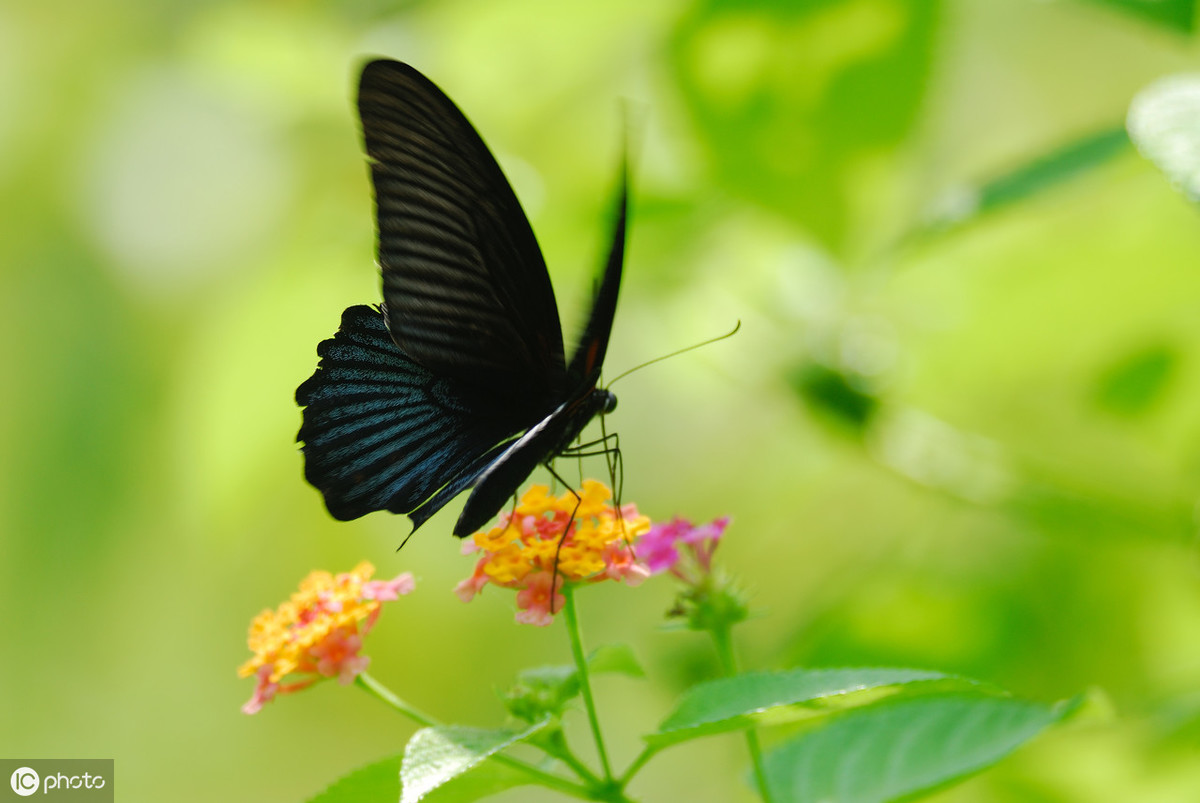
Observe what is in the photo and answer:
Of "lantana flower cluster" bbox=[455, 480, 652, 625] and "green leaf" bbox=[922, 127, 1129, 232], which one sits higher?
"green leaf" bbox=[922, 127, 1129, 232]

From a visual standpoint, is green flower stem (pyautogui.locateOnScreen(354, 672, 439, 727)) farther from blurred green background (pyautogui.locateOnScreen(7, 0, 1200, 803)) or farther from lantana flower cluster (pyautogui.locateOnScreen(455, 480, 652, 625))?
blurred green background (pyautogui.locateOnScreen(7, 0, 1200, 803))

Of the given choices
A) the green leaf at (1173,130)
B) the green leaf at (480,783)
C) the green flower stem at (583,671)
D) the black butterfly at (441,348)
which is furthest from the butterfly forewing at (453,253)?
the green leaf at (1173,130)

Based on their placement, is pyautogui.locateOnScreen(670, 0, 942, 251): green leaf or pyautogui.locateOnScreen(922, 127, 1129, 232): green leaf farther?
pyautogui.locateOnScreen(670, 0, 942, 251): green leaf

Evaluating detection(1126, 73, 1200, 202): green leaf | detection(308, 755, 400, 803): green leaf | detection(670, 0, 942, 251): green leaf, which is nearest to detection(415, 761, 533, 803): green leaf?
detection(308, 755, 400, 803): green leaf

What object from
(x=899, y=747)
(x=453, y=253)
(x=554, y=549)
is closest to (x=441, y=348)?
(x=453, y=253)

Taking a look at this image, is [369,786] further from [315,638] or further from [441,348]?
[441,348]

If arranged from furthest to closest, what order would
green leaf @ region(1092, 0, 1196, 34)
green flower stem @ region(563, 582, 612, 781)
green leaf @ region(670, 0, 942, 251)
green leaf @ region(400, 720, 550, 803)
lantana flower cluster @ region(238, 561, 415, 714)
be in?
green leaf @ region(670, 0, 942, 251) < green leaf @ region(1092, 0, 1196, 34) < lantana flower cluster @ region(238, 561, 415, 714) < green flower stem @ region(563, 582, 612, 781) < green leaf @ region(400, 720, 550, 803)
